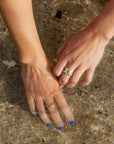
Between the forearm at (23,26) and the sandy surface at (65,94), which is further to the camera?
the sandy surface at (65,94)

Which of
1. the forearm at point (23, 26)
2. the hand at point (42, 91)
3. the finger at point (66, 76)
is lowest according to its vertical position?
the hand at point (42, 91)

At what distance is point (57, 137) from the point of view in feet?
5.25

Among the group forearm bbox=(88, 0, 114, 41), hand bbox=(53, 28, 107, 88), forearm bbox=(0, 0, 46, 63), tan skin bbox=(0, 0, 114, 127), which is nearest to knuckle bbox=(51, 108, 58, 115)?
tan skin bbox=(0, 0, 114, 127)

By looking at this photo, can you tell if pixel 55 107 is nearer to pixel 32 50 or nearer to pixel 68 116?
pixel 68 116

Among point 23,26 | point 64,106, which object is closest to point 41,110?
point 64,106

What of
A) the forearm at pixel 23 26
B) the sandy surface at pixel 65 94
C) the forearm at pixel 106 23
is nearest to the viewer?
the forearm at pixel 23 26

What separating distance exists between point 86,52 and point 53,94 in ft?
1.46

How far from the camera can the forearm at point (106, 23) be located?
129cm

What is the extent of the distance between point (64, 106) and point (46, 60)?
433 millimetres

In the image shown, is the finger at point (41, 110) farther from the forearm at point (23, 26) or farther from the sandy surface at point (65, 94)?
the forearm at point (23, 26)

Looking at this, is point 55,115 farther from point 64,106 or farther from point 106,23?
point 106,23

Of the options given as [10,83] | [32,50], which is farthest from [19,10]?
[10,83]

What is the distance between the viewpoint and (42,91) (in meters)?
1.42

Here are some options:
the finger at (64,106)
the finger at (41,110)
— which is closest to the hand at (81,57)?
the finger at (64,106)
